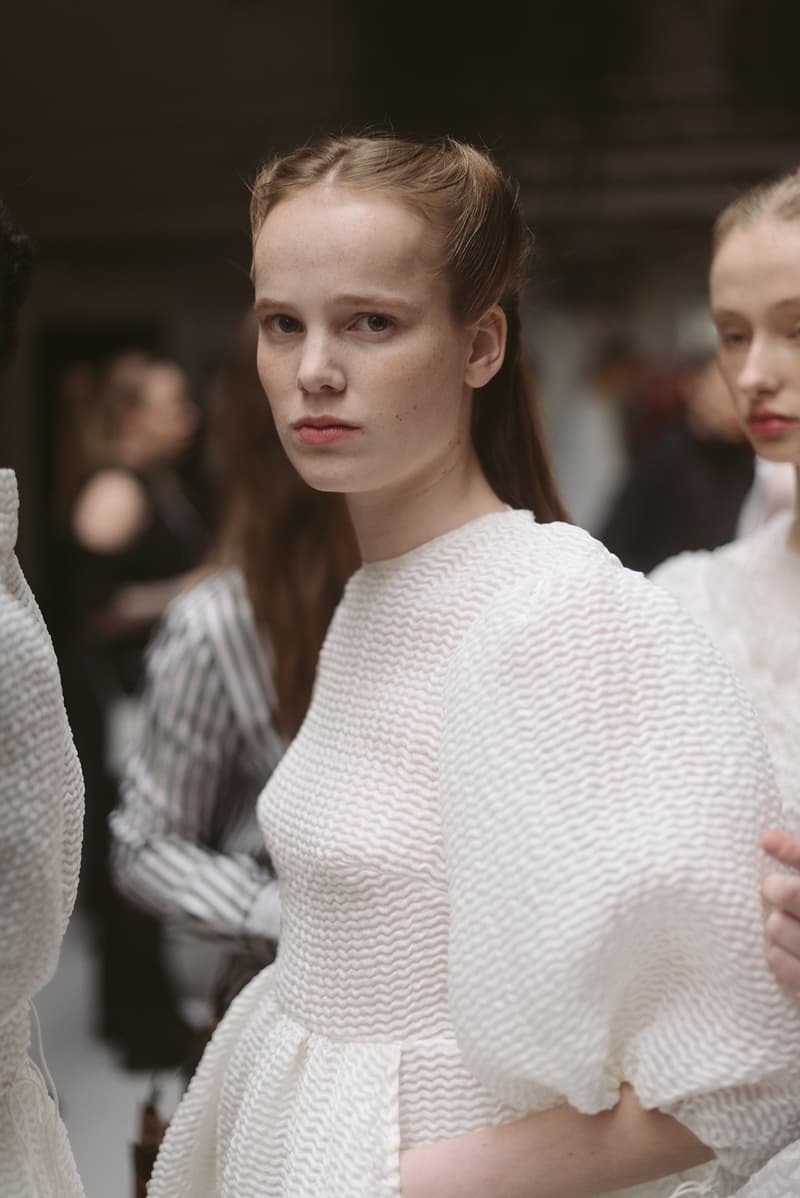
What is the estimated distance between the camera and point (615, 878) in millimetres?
903

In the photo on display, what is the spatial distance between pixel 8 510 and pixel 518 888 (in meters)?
0.42

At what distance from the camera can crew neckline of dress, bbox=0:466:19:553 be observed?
96 cm

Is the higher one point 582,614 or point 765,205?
point 765,205

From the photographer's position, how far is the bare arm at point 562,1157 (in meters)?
0.96

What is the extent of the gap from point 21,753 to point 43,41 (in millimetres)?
3129

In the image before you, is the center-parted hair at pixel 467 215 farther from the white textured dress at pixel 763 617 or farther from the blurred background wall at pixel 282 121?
the white textured dress at pixel 763 617

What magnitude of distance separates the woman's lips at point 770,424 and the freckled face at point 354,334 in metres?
0.45

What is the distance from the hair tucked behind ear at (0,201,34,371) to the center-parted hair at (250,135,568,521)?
195mm

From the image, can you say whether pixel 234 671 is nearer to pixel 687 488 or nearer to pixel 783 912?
pixel 783 912

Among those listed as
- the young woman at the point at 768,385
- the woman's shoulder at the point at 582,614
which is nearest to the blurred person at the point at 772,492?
the young woman at the point at 768,385

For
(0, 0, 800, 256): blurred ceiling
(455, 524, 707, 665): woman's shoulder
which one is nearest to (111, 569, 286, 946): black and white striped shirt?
(455, 524, 707, 665): woman's shoulder

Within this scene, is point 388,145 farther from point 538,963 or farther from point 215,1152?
point 215,1152

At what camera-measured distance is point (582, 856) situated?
3.00 feet

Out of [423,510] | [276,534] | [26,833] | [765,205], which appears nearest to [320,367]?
[423,510]
